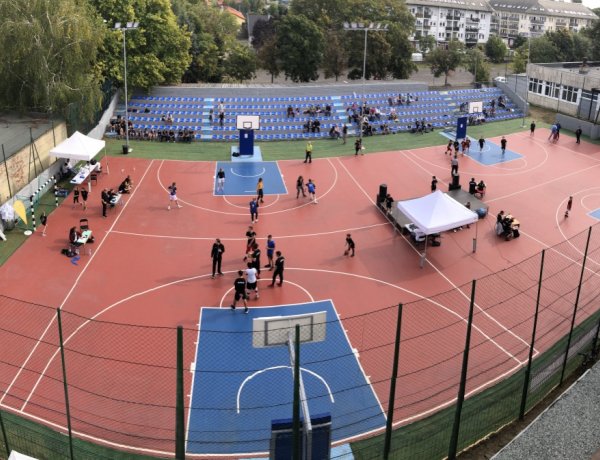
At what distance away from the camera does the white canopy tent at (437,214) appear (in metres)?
22.7

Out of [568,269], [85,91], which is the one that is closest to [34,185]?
[85,91]

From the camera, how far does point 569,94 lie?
156ft

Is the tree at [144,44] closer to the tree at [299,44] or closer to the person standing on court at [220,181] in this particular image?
the tree at [299,44]

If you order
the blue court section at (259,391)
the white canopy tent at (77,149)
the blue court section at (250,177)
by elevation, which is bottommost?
the blue court section at (259,391)

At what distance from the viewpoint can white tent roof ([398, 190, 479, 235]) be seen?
22734 millimetres

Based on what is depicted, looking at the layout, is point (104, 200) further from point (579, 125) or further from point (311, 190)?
point (579, 125)

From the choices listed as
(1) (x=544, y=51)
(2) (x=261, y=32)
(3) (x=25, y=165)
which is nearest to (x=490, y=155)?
(3) (x=25, y=165)

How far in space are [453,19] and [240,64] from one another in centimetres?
7265

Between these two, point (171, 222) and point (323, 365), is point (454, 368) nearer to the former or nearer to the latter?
point (323, 365)

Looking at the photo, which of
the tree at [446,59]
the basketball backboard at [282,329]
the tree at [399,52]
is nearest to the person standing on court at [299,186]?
the basketball backboard at [282,329]

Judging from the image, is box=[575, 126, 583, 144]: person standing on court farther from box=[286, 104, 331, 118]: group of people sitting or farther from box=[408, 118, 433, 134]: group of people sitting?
box=[286, 104, 331, 118]: group of people sitting

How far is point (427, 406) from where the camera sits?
15289mm

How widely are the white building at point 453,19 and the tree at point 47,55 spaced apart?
302ft

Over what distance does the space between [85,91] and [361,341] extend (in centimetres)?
2303
